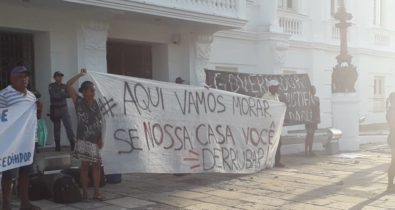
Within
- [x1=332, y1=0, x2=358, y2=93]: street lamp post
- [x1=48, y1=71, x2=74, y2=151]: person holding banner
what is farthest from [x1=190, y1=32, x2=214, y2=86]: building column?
[x1=48, y1=71, x2=74, y2=151]: person holding banner

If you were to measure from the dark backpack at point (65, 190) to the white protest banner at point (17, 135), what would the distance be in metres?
0.74

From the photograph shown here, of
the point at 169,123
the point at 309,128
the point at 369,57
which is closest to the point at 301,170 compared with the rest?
the point at 309,128

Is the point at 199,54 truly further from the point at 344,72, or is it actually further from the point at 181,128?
the point at 181,128

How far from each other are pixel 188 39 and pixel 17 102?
9068mm

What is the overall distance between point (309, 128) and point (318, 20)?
8065mm

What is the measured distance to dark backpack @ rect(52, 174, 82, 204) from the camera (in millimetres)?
7211

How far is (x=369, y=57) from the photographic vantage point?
22.6 m

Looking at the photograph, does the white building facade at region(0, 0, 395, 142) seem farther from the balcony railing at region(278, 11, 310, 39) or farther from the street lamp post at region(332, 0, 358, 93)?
the street lamp post at region(332, 0, 358, 93)

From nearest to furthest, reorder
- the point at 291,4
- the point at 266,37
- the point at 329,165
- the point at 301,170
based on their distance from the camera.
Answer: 1. the point at 301,170
2. the point at 329,165
3. the point at 266,37
4. the point at 291,4

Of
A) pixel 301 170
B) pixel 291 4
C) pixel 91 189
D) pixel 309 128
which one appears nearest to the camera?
pixel 91 189

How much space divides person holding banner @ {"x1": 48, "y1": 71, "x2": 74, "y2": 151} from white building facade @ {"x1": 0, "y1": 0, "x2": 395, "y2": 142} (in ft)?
2.81

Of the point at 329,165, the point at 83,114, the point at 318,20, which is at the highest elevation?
A: the point at 318,20

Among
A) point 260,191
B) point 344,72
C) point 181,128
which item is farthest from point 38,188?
point 344,72

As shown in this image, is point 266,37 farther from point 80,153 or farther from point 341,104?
point 80,153
